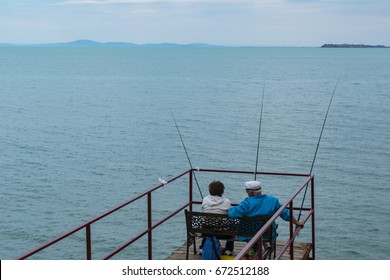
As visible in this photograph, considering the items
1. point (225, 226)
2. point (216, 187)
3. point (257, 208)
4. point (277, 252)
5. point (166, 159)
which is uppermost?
point (216, 187)

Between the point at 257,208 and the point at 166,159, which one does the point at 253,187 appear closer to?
the point at 257,208

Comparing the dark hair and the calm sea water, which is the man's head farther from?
the calm sea water

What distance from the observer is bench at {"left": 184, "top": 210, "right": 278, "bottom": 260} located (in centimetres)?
809

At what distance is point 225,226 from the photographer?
832 cm

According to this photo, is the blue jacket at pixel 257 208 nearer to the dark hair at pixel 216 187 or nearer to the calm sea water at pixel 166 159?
the dark hair at pixel 216 187

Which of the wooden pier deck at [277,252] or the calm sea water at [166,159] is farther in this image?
the calm sea water at [166,159]

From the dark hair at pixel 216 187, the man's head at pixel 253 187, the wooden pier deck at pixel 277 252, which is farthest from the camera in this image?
the wooden pier deck at pixel 277 252

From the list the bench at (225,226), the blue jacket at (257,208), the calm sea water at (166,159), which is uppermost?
the blue jacket at (257,208)

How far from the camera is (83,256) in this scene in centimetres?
2069

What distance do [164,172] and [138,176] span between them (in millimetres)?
1522

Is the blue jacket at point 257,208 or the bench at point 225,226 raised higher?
the blue jacket at point 257,208

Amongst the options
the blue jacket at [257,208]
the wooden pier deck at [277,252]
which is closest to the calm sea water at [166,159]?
the wooden pier deck at [277,252]

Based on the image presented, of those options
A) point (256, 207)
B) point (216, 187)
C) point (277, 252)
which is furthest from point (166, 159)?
point (256, 207)

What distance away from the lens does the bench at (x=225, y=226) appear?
8.09 metres
